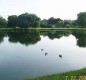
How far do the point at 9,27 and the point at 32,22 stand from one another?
35.5ft

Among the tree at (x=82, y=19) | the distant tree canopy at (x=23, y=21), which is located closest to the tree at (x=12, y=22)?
the distant tree canopy at (x=23, y=21)

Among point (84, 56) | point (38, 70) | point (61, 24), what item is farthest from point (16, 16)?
point (38, 70)

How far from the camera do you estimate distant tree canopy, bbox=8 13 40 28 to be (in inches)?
4533

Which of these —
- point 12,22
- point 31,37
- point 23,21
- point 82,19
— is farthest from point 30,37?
point 82,19

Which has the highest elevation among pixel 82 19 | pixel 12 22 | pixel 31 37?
pixel 82 19

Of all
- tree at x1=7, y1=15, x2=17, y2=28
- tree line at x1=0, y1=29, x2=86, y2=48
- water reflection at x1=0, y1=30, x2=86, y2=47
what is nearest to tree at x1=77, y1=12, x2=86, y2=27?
tree at x1=7, y1=15, x2=17, y2=28

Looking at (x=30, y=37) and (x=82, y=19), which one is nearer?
(x=30, y=37)

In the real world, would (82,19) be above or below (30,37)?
above

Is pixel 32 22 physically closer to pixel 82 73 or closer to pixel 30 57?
pixel 30 57

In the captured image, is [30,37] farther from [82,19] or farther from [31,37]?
[82,19]

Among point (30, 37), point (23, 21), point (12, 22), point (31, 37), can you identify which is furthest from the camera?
point (12, 22)

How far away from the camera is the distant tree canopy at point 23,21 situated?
115 metres

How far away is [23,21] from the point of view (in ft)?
379

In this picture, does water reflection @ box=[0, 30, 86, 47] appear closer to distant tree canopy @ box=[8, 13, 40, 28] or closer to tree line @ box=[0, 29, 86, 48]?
tree line @ box=[0, 29, 86, 48]
